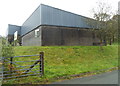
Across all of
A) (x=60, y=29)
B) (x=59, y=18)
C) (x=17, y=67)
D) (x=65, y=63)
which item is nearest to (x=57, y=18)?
(x=59, y=18)

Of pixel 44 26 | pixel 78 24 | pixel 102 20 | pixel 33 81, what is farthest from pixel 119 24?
pixel 33 81

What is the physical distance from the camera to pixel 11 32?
127 ft

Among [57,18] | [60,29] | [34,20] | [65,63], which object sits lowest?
[65,63]

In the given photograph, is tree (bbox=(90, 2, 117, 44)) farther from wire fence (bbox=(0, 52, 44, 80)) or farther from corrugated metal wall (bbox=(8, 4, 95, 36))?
wire fence (bbox=(0, 52, 44, 80))

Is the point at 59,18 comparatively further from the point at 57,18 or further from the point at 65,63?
the point at 65,63

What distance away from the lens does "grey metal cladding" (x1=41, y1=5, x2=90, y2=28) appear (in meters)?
16.1

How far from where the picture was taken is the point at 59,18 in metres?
17.1

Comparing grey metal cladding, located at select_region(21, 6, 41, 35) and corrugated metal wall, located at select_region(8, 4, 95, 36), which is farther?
grey metal cladding, located at select_region(21, 6, 41, 35)

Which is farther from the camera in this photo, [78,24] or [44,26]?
[78,24]

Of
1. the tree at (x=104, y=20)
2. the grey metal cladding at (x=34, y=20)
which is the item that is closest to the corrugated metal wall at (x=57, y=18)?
the grey metal cladding at (x=34, y=20)

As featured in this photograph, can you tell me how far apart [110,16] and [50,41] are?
394 inches

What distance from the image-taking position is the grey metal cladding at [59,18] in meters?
16.1

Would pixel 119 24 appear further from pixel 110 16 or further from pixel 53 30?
pixel 53 30

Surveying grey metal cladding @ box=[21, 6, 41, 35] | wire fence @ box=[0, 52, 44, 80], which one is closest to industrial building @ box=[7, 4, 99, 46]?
grey metal cladding @ box=[21, 6, 41, 35]
